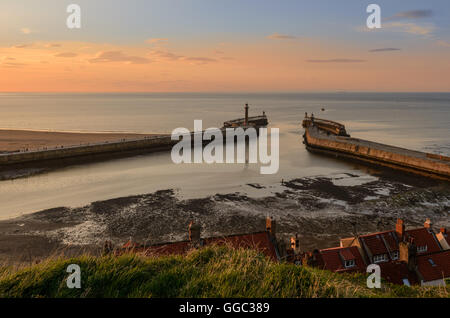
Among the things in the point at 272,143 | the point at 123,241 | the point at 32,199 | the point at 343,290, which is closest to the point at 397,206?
the point at 123,241

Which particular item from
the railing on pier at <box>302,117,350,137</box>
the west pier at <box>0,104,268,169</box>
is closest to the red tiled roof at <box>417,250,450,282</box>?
the west pier at <box>0,104,268,169</box>

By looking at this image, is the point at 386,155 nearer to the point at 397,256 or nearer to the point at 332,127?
the point at 397,256

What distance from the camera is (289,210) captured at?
85.3ft

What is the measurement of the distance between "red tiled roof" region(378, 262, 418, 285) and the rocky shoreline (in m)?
4.65

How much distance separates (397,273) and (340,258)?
106 inches

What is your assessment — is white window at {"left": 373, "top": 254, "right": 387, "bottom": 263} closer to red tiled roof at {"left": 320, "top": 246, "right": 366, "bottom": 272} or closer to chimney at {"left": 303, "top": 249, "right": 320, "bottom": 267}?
red tiled roof at {"left": 320, "top": 246, "right": 366, "bottom": 272}

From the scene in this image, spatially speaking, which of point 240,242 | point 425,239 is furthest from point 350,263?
point 240,242

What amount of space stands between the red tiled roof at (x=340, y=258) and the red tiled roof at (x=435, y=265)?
263 cm

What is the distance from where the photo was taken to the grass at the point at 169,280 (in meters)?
4.79

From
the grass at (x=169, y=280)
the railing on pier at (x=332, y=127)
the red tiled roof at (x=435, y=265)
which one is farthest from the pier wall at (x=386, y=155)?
the grass at (x=169, y=280)

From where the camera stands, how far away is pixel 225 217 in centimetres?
2431

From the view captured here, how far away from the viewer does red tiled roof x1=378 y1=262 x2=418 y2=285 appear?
14848 millimetres
